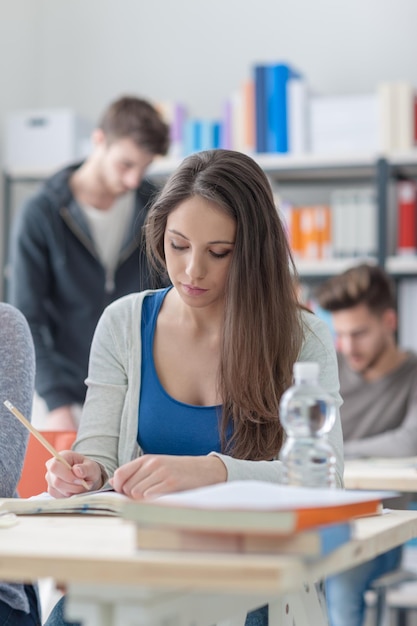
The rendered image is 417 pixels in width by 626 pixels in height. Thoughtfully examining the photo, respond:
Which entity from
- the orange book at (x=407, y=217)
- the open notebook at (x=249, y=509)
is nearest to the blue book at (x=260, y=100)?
the orange book at (x=407, y=217)

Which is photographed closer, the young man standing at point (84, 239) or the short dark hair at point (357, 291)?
the young man standing at point (84, 239)

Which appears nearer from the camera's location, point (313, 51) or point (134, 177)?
point (134, 177)

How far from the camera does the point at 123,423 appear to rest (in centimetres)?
168

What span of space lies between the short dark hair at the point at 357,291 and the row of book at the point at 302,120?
92 cm

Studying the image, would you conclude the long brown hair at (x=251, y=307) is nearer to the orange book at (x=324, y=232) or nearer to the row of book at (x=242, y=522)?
the row of book at (x=242, y=522)

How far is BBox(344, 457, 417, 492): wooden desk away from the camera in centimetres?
230

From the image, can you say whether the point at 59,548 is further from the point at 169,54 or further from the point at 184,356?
the point at 169,54

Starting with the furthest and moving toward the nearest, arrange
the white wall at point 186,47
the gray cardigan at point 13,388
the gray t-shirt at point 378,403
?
the white wall at point 186,47 → the gray t-shirt at point 378,403 → the gray cardigan at point 13,388

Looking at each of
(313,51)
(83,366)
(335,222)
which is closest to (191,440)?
(83,366)

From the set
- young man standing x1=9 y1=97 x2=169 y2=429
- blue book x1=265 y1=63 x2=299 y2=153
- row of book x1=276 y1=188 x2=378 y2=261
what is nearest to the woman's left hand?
young man standing x1=9 y1=97 x2=169 y2=429

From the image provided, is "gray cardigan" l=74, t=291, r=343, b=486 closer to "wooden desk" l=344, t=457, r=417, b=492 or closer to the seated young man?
the seated young man

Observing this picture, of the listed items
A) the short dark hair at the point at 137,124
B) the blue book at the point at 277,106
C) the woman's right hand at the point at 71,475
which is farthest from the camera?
the blue book at the point at 277,106

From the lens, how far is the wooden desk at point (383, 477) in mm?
2303

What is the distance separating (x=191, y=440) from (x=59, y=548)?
2.12 ft
